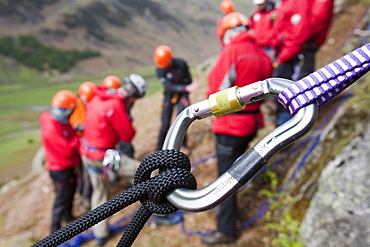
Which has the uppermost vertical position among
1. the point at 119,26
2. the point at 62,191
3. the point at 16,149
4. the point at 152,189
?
the point at 119,26

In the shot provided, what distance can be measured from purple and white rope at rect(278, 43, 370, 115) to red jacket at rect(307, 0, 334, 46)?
330cm

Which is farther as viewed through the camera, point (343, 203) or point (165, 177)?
point (343, 203)

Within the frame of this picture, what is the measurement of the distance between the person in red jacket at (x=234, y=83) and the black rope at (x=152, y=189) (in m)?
1.76

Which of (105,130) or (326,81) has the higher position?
(326,81)

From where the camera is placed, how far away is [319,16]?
373 centimetres

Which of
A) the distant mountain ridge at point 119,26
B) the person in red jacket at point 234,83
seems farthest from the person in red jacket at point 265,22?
the distant mountain ridge at point 119,26

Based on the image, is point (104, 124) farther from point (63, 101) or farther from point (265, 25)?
point (265, 25)

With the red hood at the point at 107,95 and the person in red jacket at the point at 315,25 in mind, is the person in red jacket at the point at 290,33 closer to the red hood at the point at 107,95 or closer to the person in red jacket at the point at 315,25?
the person in red jacket at the point at 315,25

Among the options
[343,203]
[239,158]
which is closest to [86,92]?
[343,203]

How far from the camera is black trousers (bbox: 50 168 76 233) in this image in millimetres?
4098

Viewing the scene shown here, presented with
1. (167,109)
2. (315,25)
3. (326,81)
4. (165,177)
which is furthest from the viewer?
(167,109)

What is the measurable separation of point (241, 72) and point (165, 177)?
6.19ft

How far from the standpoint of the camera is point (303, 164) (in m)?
3.05

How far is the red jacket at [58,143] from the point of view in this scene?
3854 millimetres
